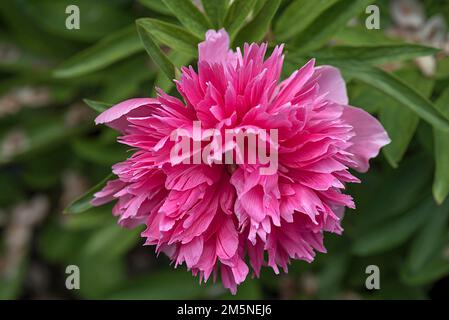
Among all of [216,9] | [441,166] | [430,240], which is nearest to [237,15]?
[216,9]

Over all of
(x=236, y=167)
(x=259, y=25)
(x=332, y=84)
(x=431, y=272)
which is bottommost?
(x=431, y=272)

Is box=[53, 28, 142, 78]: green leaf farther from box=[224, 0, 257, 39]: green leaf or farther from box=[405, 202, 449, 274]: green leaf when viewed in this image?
box=[405, 202, 449, 274]: green leaf

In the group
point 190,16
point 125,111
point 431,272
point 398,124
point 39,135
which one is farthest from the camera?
point 39,135

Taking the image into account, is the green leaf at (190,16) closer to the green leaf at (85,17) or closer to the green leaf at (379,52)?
the green leaf at (379,52)

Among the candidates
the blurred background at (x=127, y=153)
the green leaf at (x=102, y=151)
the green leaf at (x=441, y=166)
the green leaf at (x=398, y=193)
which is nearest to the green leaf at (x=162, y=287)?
the blurred background at (x=127, y=153)

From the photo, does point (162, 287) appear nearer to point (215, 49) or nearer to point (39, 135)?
point (39, 135)
